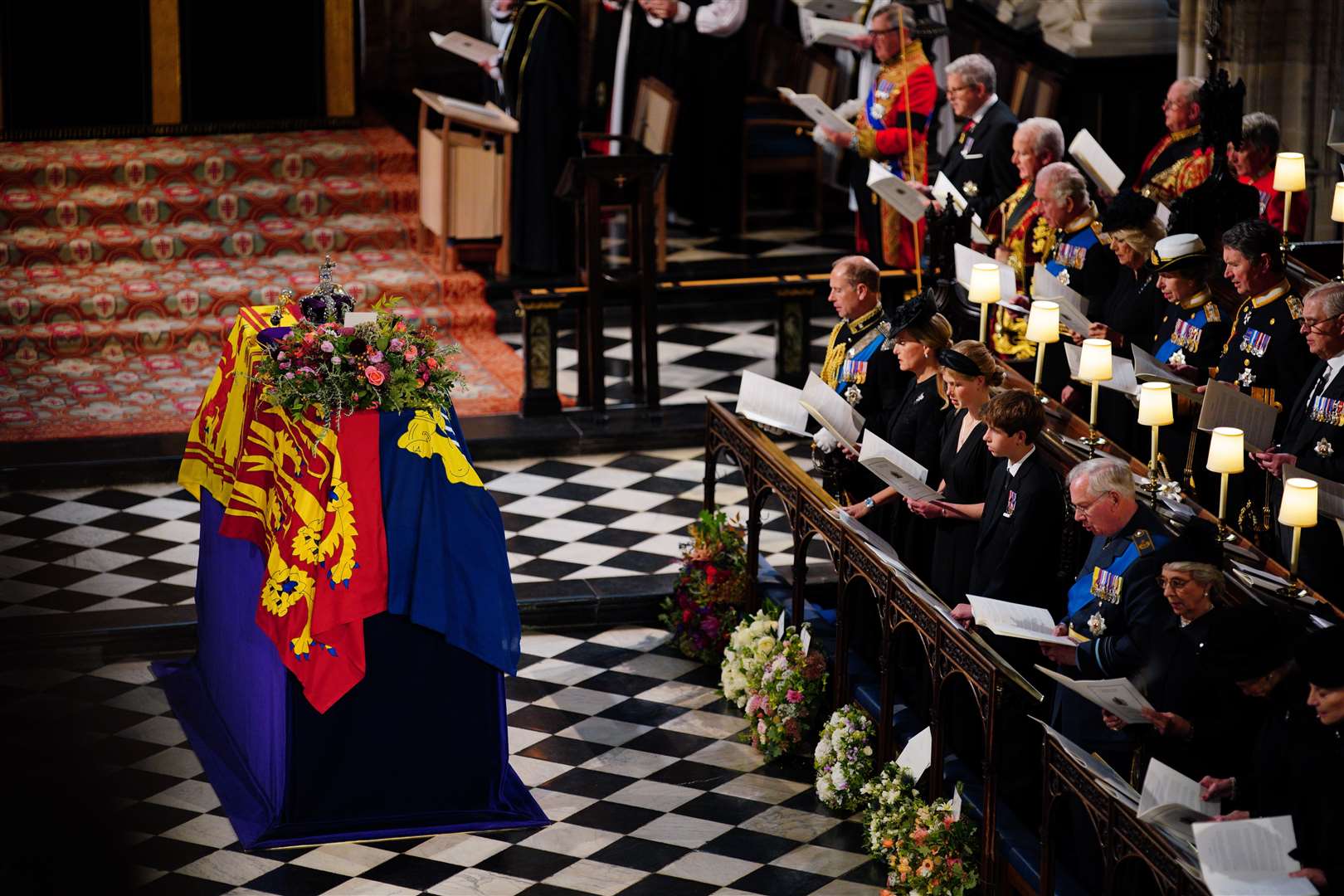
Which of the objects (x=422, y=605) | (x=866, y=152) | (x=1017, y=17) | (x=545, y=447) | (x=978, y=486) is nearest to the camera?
(x=422, y=605)

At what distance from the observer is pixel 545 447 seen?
10.2m

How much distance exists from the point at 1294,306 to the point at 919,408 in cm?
153

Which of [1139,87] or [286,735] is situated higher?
[1139,87]

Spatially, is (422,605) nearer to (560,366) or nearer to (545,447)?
(545,447)

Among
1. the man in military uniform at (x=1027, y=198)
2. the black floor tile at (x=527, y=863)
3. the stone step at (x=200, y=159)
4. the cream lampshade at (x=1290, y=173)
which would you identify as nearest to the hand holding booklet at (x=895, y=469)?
the black floor tile at (x=527, y=863)

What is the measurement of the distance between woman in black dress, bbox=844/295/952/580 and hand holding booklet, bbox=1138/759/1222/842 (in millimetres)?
2359

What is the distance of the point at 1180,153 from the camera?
941 cm

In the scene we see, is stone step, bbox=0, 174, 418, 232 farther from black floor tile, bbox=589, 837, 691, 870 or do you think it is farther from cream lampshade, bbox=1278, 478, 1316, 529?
cream lampshade, bbox=1278, 478, 1316, 529

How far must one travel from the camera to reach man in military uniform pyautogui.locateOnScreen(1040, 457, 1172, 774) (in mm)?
5160

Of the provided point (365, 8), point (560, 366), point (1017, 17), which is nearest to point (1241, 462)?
point (560, 366)

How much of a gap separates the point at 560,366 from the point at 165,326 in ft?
8.37

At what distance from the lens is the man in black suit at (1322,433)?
6.29m

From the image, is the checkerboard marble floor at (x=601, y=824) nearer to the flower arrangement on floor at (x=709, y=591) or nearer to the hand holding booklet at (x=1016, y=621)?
the flower arrangement on floor at (x=709, y=591)

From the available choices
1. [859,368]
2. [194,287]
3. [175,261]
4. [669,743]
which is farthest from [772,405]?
[175,261]
